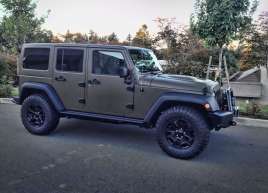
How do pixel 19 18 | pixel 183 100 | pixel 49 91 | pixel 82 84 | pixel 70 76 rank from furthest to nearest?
pixel 19 18 → pixel 49 91 → pixel 70 76 → pixel 82 84 → pixel 183 100

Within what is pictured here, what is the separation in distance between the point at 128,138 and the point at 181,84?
190 cm

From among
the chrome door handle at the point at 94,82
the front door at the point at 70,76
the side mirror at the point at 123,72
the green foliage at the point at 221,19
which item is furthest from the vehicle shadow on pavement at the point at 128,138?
the green foliage at the point at 221,19

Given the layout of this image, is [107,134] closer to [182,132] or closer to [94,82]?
[94,82]

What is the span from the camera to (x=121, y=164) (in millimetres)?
4879

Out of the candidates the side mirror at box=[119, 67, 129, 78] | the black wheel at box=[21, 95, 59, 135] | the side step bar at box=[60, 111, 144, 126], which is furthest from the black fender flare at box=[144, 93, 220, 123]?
the black wheel at box=[21, 95, 59, 135]

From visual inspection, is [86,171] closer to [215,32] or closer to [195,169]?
[195,169]

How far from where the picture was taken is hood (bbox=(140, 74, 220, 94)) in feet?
16.9

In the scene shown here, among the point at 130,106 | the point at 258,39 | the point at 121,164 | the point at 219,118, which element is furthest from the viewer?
the point at 258,39

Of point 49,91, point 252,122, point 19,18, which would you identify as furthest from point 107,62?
point 19,18

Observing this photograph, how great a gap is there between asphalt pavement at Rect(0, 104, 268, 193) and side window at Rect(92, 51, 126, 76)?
1431 millimetres

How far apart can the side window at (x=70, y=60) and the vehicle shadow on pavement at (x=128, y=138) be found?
1.45 metres

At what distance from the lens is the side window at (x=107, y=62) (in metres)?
5.71

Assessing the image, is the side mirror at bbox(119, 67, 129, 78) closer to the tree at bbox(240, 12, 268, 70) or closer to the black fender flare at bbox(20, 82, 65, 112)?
the black fender flare at bbox(20, 82, 65, 112)

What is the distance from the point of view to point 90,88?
234 inches
